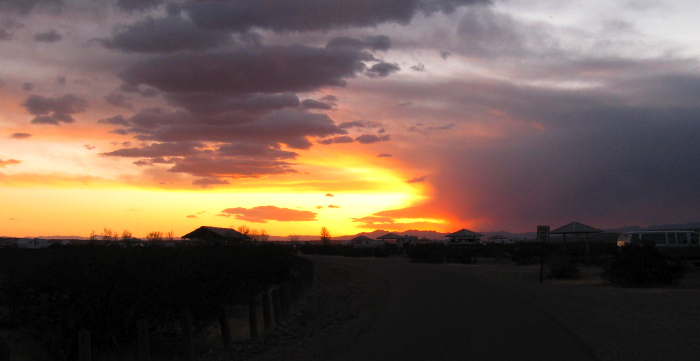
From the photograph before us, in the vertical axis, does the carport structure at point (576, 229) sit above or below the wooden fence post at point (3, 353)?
above

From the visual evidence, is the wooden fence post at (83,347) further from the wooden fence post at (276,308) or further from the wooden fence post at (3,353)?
the wooden fence post at (276,308)

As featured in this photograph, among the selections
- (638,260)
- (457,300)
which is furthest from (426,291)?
(638,260)

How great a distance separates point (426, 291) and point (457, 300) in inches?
161

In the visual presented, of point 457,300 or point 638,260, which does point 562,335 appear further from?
point 638,260

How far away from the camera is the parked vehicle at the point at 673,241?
1419 inches

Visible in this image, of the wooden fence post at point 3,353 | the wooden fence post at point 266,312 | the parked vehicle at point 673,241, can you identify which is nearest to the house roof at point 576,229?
the parked vehicle at point 673,241

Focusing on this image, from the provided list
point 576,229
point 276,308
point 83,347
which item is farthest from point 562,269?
point 83,347

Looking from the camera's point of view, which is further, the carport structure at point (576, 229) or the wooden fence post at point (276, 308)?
the carport structure at point (576, 229)

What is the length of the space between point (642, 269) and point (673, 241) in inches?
461

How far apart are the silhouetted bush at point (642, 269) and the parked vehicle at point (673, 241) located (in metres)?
8.34

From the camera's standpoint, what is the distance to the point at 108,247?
44.1ft

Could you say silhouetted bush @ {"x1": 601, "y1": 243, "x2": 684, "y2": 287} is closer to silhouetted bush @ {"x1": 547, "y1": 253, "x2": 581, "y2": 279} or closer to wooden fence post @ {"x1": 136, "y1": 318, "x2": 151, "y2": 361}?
silhouetted bush @ {"x1": 547, "y1": 253, "x2": 581, "y2": 279}

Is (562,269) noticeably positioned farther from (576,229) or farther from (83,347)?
(83,347)

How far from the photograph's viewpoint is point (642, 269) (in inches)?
1065
